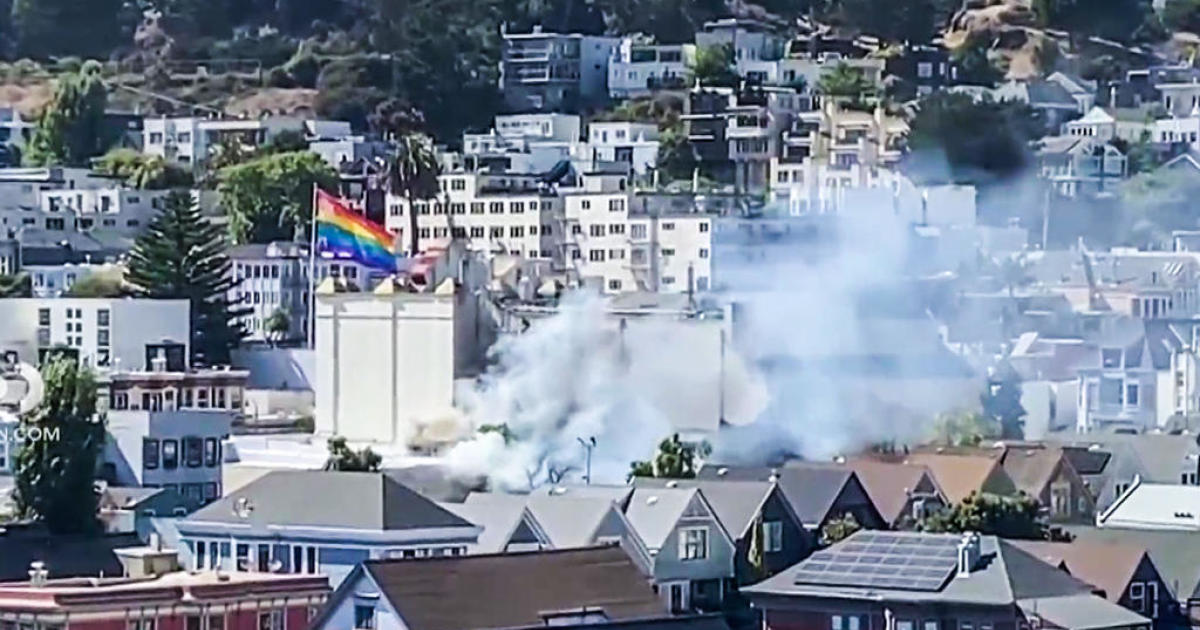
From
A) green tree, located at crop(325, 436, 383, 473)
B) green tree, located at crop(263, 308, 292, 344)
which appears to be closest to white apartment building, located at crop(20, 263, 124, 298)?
green tree, located at crop(263, 308, 292, 344)

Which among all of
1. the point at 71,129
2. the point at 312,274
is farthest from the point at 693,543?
the point at 71,129

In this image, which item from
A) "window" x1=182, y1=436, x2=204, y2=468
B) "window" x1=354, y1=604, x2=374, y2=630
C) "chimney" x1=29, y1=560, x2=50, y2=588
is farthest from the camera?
"window" x1=182, y1=436, x2=204, y2=468

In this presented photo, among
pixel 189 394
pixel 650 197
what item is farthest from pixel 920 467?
pixel 650 197

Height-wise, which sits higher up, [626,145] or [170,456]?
[626,145]

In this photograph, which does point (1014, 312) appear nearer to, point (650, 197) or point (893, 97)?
point (650, 197)

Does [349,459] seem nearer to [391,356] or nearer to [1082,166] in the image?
[391,356]

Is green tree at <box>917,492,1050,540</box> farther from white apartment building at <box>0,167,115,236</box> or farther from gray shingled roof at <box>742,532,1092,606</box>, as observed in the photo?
Answer: white apartment building at <box>0,167,115,236</box>
